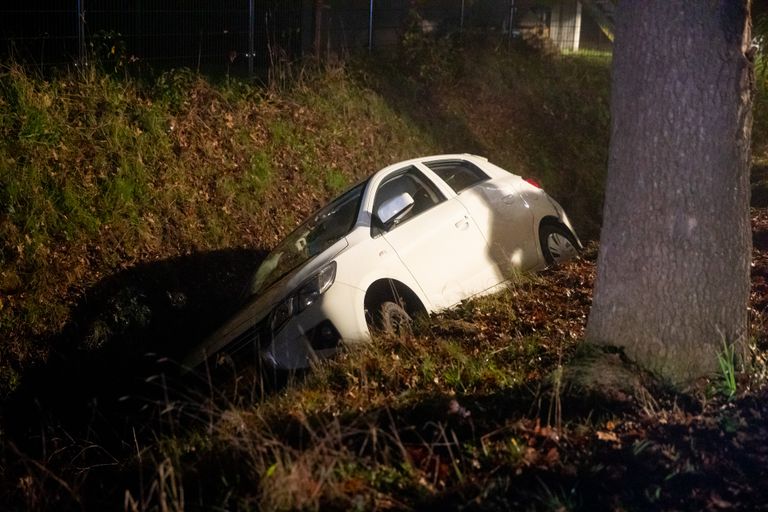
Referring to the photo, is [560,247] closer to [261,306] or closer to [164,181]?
[261,306]

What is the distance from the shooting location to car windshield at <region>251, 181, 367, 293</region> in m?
8.49

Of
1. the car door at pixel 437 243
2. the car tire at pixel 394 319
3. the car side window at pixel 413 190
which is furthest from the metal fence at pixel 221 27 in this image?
the car tire at pixel 394 319

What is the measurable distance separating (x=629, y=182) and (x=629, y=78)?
61 centimetres

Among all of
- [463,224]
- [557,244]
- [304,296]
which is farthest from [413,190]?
[304,296]

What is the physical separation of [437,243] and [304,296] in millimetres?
1485

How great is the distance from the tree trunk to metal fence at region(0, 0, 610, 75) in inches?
299

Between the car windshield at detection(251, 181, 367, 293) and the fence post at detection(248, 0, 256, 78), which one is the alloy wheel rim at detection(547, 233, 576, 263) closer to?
the car windshield at detection(251, 181, 367, 293)

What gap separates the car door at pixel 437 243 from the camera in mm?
8328

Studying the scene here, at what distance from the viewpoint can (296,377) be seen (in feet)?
23.4

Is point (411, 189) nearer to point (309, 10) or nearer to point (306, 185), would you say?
point (306, 185)

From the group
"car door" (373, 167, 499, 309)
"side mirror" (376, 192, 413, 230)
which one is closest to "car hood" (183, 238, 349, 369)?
"side mirror" (376, 192, 413, 230)

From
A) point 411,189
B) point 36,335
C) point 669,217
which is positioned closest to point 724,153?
point 669,217

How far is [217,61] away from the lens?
14375 mm

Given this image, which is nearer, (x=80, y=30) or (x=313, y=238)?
(x=313, y=238)
